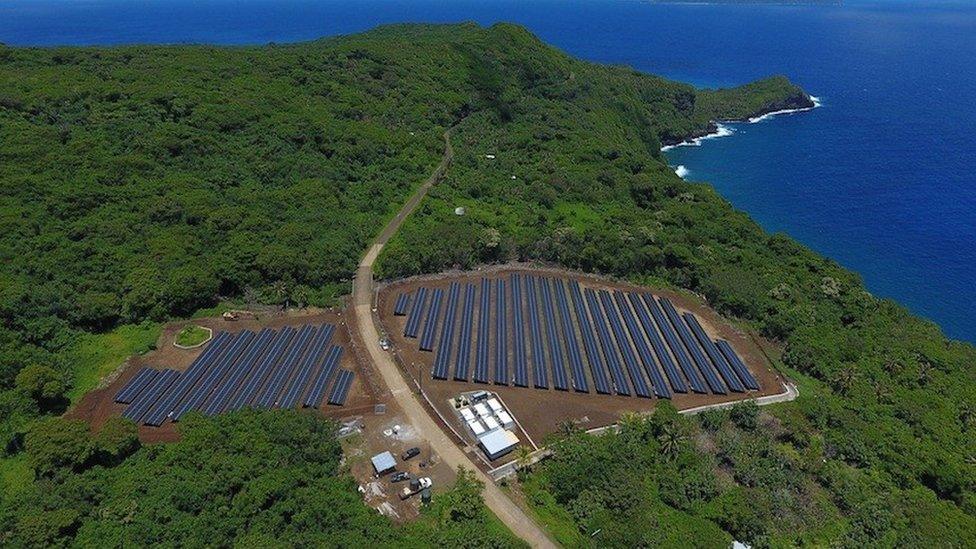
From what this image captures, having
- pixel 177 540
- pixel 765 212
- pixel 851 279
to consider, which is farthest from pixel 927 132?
pixel 177 540

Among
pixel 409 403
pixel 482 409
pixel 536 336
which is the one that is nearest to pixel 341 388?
pixel 409 403

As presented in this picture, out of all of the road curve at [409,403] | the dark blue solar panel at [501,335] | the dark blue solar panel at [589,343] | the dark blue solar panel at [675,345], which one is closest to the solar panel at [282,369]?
the road curve at [409,403]

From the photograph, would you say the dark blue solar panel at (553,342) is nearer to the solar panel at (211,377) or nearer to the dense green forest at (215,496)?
the dense green forest at (215,496)

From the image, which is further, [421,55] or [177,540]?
[421,55]

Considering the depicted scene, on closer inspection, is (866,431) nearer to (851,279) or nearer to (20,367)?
(851,279)

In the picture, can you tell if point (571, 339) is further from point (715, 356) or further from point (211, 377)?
point (211, 377)

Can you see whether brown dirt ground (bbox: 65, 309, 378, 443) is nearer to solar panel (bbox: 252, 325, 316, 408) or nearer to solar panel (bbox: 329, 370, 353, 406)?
solar panel (bbox: 329, 370, 353, 406)

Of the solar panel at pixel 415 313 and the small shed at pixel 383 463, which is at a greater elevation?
the solar panel at pixel 415 313

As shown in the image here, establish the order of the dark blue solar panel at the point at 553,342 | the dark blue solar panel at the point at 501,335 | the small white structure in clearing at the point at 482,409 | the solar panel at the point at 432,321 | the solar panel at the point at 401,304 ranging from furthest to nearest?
the solar panel at the point at 401,304
the solar panel at the point at 432,321
the dark blue solar panel at the point at 501,335
the dark blue solar panel at the point at 553,342
the small white structure in clearing at the point at 482,409

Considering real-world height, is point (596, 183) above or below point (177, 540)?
above
